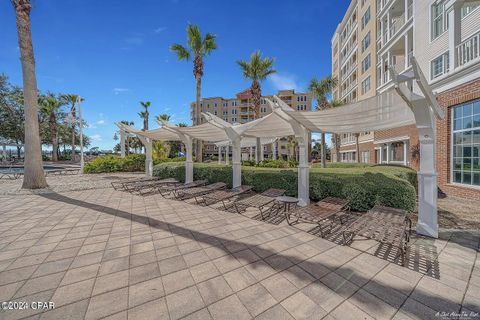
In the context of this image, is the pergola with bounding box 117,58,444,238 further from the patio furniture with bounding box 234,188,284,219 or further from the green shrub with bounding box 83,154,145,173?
the green shrub with bounding box 83,154,145,173

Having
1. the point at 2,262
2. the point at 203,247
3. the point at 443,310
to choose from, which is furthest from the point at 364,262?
the point at 2,262

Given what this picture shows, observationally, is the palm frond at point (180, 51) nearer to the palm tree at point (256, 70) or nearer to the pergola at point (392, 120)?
the palm tree at point (256, 70)

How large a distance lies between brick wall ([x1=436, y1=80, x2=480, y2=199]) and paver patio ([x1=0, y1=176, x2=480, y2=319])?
19.2ft

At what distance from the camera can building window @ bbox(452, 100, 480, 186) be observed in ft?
26.0

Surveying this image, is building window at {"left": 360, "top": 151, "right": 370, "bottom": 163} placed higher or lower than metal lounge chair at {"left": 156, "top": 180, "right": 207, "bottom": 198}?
higher

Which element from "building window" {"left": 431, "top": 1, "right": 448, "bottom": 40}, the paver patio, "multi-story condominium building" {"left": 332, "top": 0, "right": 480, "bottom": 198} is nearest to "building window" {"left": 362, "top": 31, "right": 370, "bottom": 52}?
"multi-story condominium building" {"left": 332, "top": 0, "right": 480, "bottom": 198}

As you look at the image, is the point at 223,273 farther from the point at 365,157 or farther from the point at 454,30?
the point at 365,157

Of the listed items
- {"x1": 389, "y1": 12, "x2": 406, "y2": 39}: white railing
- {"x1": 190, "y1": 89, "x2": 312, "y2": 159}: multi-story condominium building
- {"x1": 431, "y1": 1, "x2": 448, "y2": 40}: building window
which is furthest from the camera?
{"x1": 190, "y1": 89, "x2": 312, "y2": 159}: multi-story condominium building

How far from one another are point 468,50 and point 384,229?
9886 millimetres

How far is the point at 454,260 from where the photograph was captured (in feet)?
11.4

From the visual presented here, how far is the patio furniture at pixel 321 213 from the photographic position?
4.71 metres

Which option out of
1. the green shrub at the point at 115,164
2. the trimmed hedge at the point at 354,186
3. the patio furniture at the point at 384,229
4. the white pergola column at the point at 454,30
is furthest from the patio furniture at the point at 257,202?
the green shrub at the point at 115,164

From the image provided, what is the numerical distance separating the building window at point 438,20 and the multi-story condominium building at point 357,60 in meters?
11.8

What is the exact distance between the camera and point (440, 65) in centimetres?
1059
